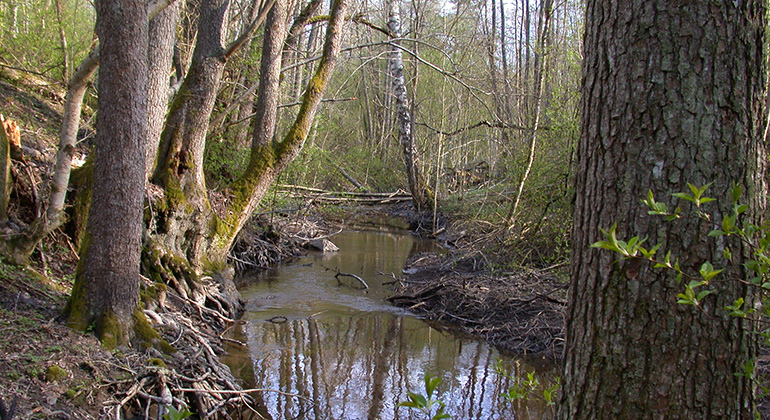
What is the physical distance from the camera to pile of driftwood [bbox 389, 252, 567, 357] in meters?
6.72

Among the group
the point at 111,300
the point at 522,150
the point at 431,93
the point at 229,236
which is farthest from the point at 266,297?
the point at 431,93

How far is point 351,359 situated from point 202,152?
150 inches

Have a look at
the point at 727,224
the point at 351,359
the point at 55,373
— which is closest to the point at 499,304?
the point at 351,359

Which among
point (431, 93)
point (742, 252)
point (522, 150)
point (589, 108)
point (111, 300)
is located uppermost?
point (431, 93)

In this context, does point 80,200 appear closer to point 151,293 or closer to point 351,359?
point 151,293

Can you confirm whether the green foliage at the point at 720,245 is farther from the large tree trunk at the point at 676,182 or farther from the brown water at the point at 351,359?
the brown water at the point at 351,359

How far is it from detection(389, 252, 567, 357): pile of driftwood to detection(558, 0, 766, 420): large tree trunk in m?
4.60

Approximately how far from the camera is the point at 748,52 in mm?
1865

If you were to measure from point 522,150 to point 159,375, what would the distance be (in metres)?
6.88

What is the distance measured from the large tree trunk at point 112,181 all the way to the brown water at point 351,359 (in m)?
1.58

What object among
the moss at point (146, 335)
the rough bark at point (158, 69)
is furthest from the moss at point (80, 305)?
the rough bark at point (158, 69)

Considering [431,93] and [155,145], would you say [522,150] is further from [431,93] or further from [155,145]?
[431,93]

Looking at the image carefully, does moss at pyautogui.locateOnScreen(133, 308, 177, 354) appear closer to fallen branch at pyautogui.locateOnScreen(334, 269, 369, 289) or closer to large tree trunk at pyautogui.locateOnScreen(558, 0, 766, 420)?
large tree trunk at pyautogui.locateOnScreen(558, 0, 766, 420)

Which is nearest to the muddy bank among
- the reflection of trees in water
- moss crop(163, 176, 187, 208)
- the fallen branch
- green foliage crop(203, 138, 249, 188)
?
the reflection of trees in water
